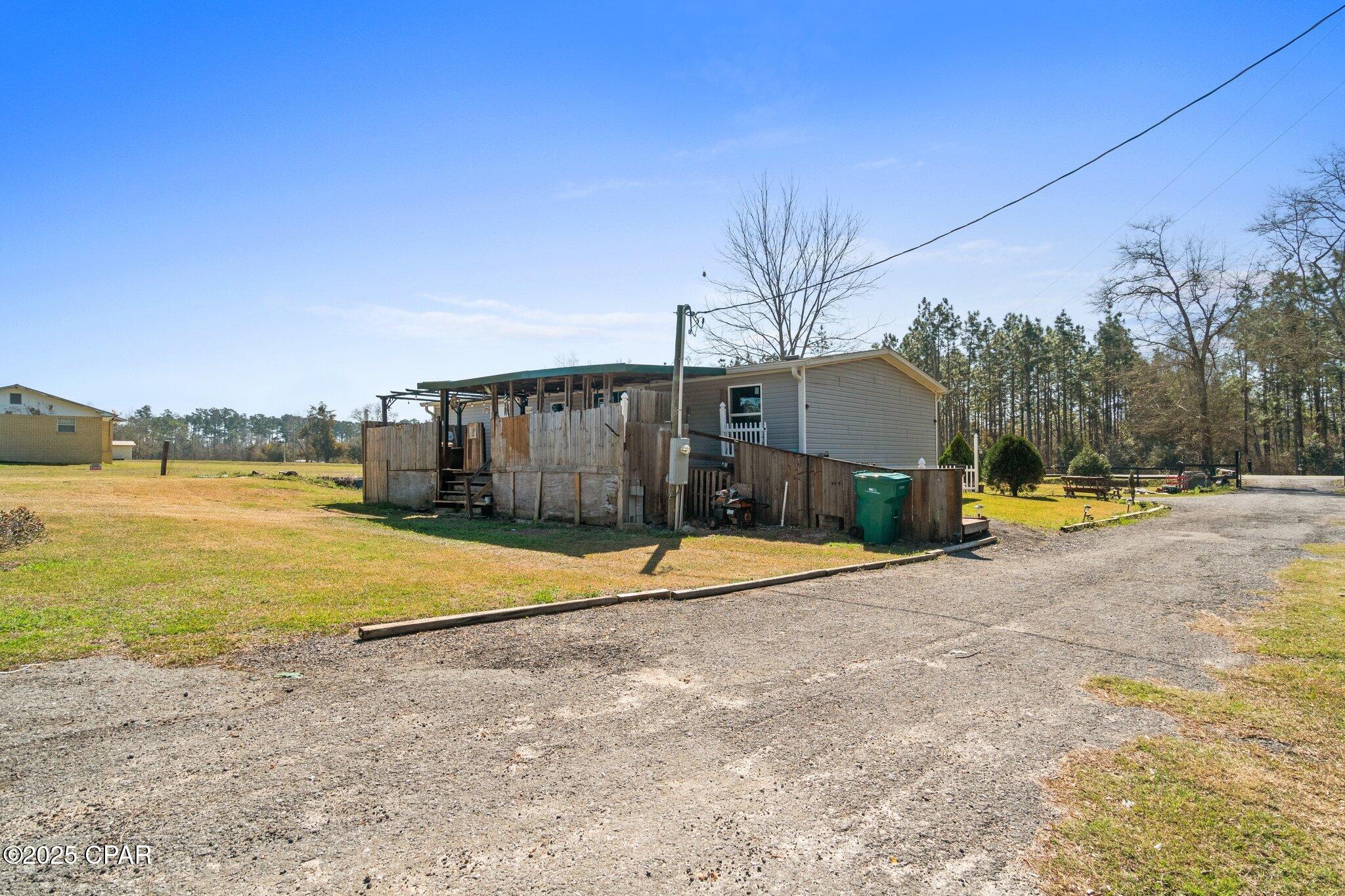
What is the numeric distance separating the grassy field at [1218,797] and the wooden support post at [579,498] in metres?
11.1

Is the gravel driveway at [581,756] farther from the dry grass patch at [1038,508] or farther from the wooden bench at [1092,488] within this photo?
the wooden bench at [1092,488]

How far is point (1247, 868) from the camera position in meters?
2.56

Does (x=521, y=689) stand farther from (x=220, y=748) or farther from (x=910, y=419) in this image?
(x=910, y=419)

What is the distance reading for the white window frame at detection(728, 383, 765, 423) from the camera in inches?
712

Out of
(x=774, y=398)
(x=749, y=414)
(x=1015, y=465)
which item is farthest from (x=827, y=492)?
(x=1015, y=465)

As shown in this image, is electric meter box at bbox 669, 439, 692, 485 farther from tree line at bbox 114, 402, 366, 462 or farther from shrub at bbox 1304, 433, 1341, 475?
shrub at bbox 1304, 433, 1341, 475

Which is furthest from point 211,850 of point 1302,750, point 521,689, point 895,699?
point 1302,750

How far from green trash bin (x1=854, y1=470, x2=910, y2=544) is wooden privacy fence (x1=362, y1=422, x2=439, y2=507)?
1217 centimetres

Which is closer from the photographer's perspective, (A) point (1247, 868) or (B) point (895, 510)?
(A) point (1247, 868)

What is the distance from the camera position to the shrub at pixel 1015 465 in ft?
80.4

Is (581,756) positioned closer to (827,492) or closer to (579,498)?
(827,492)

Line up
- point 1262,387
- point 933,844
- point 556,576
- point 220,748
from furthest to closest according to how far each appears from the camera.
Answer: point 1262,387
point 556,576
point 220,748
point 933,844

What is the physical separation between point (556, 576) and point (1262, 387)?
63.8 m

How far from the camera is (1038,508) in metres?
19.9
